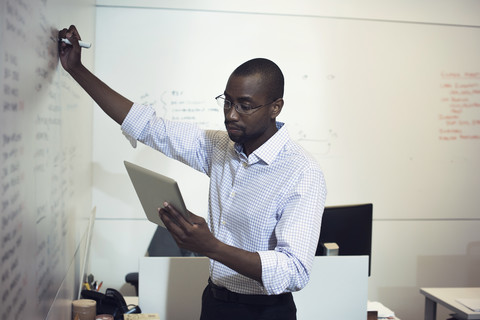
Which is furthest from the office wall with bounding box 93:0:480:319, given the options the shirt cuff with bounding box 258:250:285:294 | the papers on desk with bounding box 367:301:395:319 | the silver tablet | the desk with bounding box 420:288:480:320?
the shirt cuff with bounding box 258:250:285:294

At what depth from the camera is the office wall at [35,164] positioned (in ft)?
3.35

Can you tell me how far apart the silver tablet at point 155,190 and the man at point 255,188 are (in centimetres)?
24

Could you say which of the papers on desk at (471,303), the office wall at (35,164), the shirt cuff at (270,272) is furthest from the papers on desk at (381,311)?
the office wall at (35,164)

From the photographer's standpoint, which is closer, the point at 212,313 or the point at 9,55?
the point at 9,55

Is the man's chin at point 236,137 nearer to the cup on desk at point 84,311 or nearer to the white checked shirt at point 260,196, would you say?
the white checked shirt at point 260,196

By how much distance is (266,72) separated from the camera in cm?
162

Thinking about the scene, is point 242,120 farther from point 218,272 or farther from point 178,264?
point 178,264

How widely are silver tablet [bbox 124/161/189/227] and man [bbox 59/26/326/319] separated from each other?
0.80ft

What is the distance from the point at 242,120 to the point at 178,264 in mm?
662

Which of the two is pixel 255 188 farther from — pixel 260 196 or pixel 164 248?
pixel 164 248

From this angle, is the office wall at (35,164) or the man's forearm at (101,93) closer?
the office wall at (35,164)

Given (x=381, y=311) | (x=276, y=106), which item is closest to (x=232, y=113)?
(x=276, y=106)

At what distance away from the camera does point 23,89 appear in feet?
3.81

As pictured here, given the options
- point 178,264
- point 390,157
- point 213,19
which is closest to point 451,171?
point 390,157
